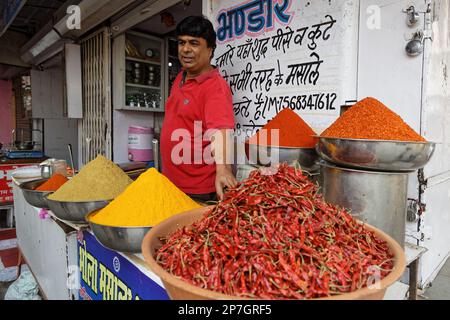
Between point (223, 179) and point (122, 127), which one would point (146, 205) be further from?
point (122, 127)

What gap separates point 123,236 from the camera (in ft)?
3.08

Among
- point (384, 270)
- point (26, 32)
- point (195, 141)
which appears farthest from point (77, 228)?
point (26, 32)

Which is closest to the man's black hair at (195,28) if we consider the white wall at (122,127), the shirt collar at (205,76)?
the shirt collar at (205,76)

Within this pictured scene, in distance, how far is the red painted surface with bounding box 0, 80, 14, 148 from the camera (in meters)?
8.58

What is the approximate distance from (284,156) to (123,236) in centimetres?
66

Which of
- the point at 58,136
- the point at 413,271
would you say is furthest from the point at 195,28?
the point at 58,136

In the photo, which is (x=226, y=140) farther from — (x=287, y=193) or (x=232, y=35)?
(x=232, y=35)

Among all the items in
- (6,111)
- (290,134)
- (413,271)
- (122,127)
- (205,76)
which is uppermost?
(6,111)

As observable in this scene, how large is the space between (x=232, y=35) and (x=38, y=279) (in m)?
2.10

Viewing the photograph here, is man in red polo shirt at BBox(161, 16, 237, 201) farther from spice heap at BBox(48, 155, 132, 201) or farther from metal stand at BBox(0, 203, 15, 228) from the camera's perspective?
metal stand at BBox(0, 203, 15, 228)

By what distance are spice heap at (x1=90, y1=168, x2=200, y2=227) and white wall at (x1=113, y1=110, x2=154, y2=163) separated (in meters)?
3.24

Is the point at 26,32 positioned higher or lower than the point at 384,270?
higher

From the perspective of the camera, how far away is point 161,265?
70 centimetres

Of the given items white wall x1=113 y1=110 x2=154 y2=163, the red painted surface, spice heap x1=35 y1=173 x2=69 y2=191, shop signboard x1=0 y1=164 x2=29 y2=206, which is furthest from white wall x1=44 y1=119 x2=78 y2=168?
spice heap x1=35 y1=173 x2=69 y2=191
